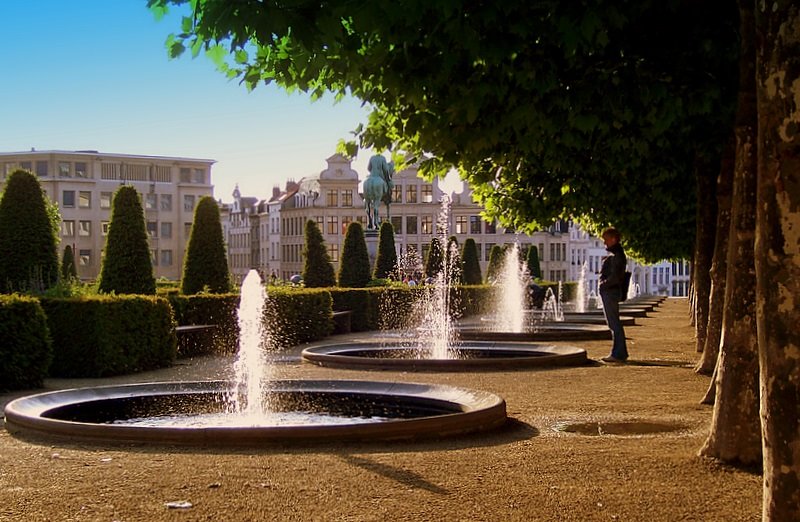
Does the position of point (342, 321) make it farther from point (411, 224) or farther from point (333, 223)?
point (411, 224)

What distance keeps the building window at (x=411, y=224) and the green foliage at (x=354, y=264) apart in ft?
246

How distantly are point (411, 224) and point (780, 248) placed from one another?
359 ft

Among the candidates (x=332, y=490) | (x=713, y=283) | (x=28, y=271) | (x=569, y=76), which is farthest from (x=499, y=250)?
(x=332, y=490)

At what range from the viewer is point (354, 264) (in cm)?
3822

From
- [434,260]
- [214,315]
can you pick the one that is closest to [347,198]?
[434,260]

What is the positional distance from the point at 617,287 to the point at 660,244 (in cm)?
2295

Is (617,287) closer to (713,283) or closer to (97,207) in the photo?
(713,283)

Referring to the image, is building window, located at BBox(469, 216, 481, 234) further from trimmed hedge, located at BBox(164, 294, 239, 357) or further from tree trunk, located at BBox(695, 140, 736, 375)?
tree trunk, located at BBox(695, 140, 736, 375)

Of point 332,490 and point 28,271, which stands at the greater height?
point 28,271

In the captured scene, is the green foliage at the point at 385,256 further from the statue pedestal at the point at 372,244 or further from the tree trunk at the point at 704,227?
the tree trunk at the point at 704,227

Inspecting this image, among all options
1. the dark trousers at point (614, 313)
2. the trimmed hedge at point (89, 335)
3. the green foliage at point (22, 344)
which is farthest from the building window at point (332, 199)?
the green foliage at point (22, 344)

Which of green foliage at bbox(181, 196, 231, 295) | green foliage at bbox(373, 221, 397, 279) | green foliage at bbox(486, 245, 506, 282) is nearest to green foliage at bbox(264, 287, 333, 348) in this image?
green foliage at bbox(181, 196, 231, 295)

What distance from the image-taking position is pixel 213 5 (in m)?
6.54

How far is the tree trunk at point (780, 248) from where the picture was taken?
4.90 m
